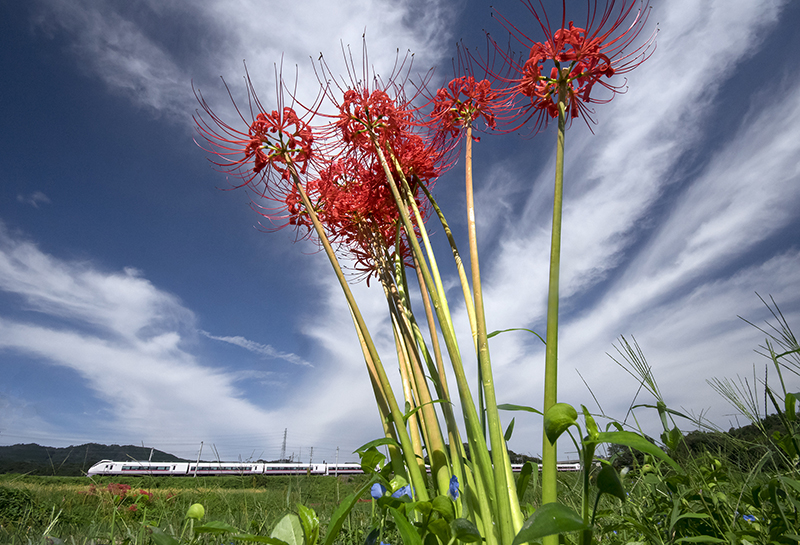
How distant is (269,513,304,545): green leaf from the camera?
100 cm

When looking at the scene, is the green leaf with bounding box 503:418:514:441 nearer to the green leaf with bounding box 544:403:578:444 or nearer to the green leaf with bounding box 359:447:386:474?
the green leaf with bounding box 359:447:386:474

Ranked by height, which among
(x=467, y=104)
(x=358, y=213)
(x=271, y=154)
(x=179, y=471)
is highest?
(x=467, y=104)

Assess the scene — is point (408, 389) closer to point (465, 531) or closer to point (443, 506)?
point (443, 506)

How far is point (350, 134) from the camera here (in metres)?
2.16

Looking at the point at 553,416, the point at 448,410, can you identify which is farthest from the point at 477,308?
the point at 553,416

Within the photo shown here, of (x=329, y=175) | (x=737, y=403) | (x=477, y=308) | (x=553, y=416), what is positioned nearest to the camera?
(x=553, y=416)

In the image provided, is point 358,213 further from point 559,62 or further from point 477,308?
point 559,62

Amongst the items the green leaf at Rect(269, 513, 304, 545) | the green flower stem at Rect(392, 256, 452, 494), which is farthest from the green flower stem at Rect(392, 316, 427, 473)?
the green leaf at Rect(269, 513, 304, 545)

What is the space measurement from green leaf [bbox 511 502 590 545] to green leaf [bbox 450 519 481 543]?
0.70 ft

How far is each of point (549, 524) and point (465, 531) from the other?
252 mm

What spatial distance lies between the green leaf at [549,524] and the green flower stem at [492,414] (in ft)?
1.63

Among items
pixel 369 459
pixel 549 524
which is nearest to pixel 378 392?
pixel 369 459

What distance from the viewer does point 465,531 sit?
2.95 ft

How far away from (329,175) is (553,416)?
2011mm
